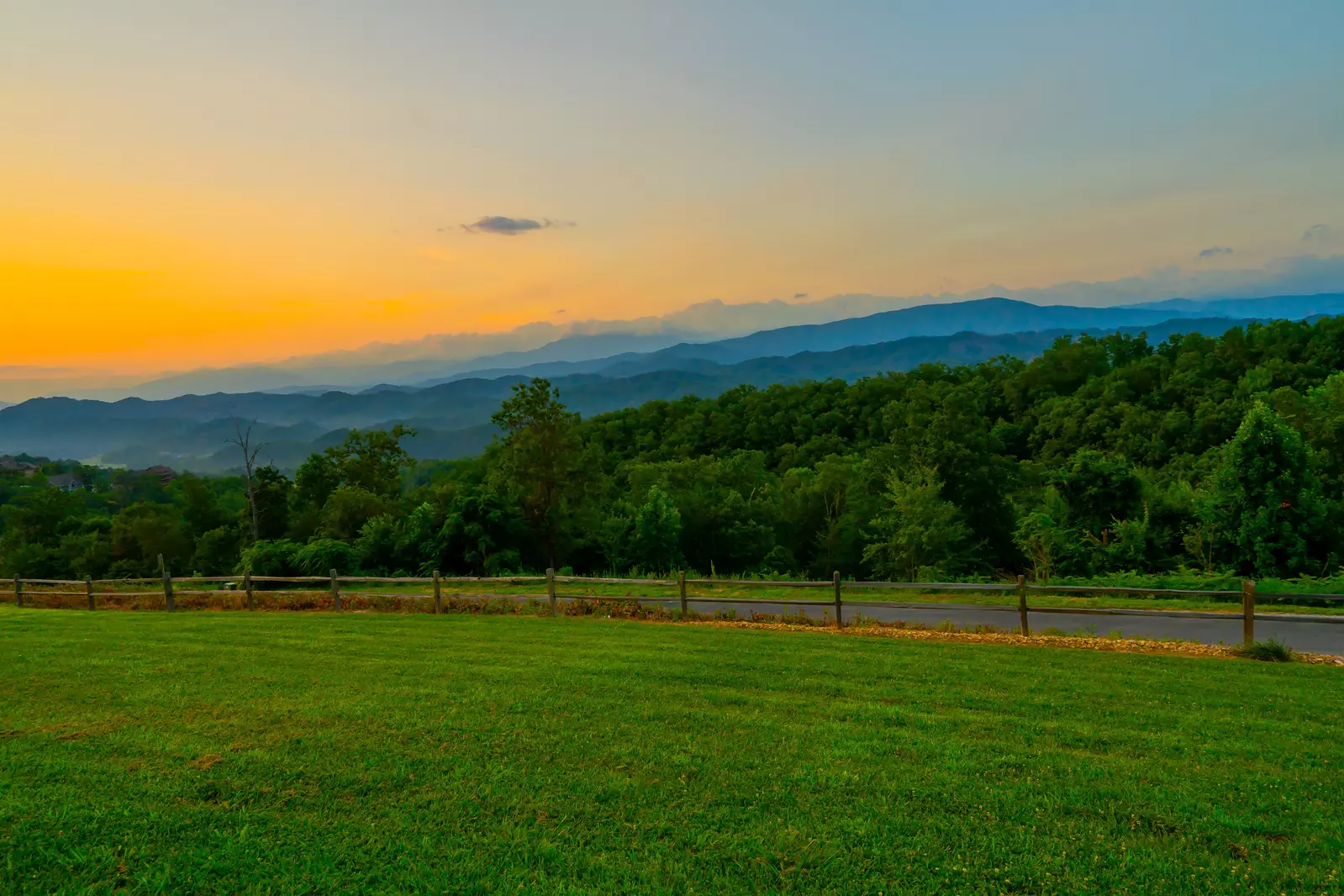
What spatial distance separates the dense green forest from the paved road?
29.5 ft

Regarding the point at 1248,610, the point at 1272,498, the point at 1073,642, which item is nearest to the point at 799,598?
the point at 1073,642

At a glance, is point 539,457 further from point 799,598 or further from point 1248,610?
point 1248,610

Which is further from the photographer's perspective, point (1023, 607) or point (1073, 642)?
point (1023, 607)

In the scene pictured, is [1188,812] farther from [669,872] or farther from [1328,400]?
[1328,400]

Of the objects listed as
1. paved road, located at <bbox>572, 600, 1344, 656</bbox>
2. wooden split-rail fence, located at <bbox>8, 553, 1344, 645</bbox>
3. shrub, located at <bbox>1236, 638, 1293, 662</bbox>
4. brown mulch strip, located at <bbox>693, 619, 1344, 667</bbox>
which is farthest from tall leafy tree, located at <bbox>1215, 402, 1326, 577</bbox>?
shrub, located at <bbox>1236, 638, 1293, 662</bbox>

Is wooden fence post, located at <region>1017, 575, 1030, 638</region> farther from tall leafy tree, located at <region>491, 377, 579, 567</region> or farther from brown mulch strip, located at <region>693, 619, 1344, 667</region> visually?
tall leafy tree, located at <region>491, 377, 579, 567</region>

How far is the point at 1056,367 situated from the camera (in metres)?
73.4

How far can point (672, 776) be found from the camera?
5.89 m

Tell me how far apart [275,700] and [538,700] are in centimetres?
318

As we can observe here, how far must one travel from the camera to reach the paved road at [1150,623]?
12438 mm

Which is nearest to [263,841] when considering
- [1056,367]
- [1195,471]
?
[1195,471]

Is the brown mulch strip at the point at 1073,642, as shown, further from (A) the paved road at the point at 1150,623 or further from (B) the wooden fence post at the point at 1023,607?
(A) the paved road at the point at 1150,623

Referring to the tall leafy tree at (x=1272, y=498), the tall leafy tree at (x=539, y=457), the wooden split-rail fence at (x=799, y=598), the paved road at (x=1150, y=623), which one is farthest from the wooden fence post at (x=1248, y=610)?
the tall leafy tree at (x=539, y=457)

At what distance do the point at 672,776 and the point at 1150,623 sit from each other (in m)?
13.8
